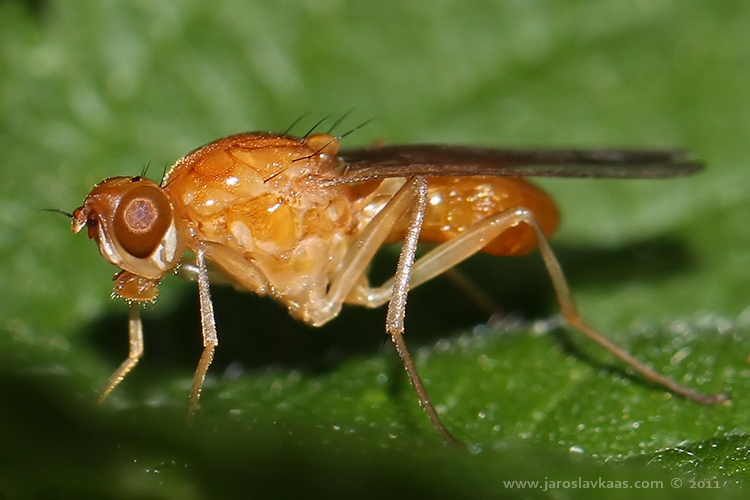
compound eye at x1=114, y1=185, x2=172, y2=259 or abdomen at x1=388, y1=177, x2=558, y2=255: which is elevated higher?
compound eye at x1=114, y1=185, x2=172, y2=259

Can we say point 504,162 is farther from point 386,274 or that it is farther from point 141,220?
point 141,220

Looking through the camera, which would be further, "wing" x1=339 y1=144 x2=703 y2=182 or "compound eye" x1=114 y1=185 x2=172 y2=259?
"wing" x1=339 y1=144 x2=703 y2=182

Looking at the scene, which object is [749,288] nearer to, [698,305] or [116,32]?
[698,305]

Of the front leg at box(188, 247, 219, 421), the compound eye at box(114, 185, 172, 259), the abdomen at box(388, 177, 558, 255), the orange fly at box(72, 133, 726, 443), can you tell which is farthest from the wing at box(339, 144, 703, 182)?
the compound eye at box(114, 185, 172, 259)

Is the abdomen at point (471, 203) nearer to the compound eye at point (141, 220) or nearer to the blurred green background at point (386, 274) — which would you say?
the blurred green background at point (386, 274)

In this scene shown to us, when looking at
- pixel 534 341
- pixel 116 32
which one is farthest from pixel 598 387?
pixel 116 32

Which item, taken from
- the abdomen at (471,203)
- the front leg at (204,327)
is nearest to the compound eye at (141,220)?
the front leg at (204,327)

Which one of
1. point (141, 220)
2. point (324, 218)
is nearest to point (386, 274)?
point (324, 218)

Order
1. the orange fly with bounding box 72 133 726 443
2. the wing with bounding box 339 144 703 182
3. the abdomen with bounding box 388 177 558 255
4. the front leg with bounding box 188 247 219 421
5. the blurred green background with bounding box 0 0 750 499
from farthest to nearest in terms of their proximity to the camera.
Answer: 1. the abdomen with bounding box 388 177 558 255
2. the wing with bounding box 339 144 703 182
3. the orange fly with bounding box 72 133 726 443
4. the front leg with bounding box 188 247 219 421
5. the blurred green background with bounding box 0 0 750 499

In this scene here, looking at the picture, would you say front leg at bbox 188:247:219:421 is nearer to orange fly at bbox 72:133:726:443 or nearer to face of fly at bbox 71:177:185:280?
orange fly at bbox 72:133:726:443
